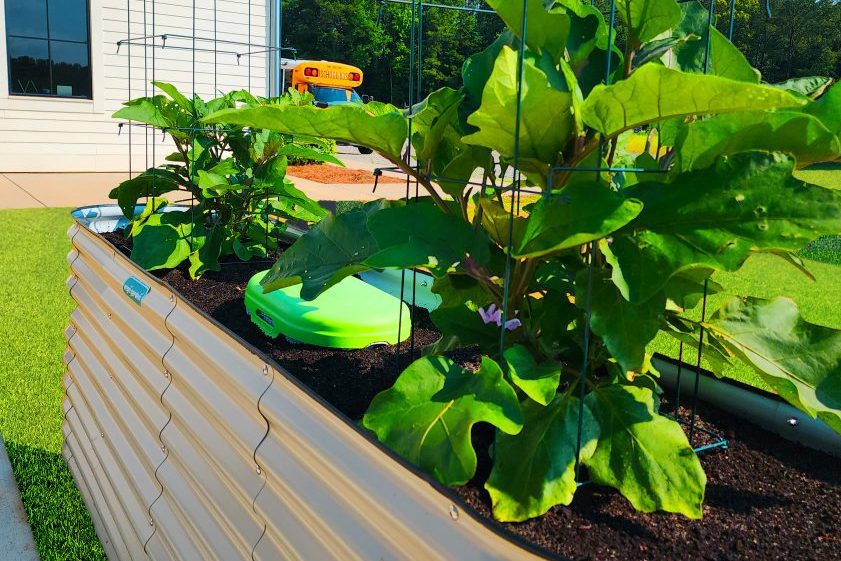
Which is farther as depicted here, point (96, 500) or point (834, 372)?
point (96, 500)

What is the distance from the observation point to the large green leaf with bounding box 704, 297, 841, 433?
3.77 feet

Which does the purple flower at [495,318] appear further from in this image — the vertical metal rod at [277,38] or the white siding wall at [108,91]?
the white siding wall at [108,91]

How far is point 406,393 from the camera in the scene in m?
1.14

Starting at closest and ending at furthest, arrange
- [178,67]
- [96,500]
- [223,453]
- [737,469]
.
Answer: [737,469]
[223,453]
[96,500]
[178,67]

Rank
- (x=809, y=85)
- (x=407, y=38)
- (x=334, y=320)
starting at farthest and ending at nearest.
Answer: (x=407, y=38) → (x=334, y=320) → (x=809, y=85)

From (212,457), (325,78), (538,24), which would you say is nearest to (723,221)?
(538,24)

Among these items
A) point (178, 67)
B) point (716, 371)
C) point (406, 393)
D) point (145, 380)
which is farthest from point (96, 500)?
point (178, 67)

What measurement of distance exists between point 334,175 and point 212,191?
34.8 ft

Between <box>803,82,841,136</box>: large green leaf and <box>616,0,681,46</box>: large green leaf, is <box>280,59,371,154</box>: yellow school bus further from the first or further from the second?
<box>803,82,841,136</box>: large green leaf

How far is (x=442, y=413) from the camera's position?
3.59ft

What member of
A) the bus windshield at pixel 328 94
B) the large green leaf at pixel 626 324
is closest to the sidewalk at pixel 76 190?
the large green leaf at pixel 626 324

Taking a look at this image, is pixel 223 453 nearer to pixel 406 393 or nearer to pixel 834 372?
pixel 406 393

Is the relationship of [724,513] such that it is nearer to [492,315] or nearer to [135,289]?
[492,315]

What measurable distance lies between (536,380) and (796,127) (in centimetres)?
47
